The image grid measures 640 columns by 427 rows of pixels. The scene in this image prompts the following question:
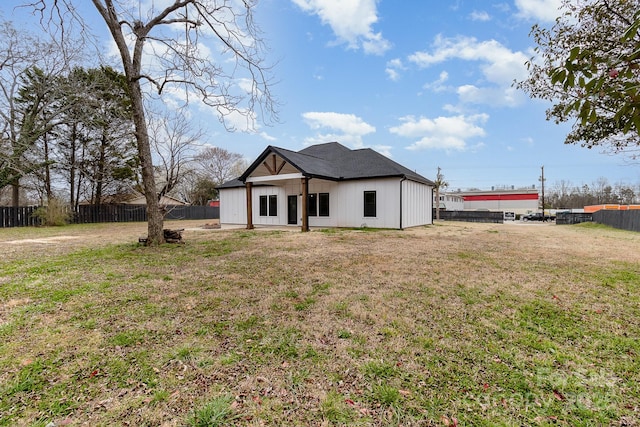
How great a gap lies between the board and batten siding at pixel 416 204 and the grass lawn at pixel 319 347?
8.05m

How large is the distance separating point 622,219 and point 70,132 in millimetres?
34920

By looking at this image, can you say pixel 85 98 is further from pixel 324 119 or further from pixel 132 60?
pixel 324 119

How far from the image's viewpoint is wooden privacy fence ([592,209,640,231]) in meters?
15.3

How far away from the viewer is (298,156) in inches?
530

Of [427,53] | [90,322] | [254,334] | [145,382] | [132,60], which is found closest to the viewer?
[145,382]

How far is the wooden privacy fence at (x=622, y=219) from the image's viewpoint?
50.2ft

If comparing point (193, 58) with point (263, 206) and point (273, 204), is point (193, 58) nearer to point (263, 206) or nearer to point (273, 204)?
point (273, 204)

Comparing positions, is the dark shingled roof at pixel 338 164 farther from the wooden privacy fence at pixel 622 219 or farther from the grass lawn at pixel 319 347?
the wooden privacy fence at pixel 622 219

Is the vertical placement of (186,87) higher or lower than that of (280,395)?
higher

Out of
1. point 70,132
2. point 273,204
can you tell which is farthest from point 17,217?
point 273,204

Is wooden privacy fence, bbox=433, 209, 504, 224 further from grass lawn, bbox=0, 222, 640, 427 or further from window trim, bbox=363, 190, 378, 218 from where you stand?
grass lawn, bbox=0, 222, 640, 427

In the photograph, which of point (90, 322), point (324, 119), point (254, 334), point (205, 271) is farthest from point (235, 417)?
point (324, 119)

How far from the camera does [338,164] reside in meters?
15.8

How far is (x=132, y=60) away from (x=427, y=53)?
1063 cm
